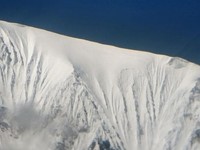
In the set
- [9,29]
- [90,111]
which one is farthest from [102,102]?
[9,29]

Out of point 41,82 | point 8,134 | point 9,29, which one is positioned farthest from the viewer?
point 9,29

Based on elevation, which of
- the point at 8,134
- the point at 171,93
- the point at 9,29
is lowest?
the point at 8,134

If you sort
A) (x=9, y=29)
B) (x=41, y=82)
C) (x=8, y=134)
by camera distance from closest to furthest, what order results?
1. (x=8, y=134)
2. (x=41, y=82)
3. (x=9, y=29)

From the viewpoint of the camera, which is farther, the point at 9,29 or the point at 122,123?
the point at 9,29

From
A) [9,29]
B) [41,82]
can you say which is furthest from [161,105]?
[9,29]

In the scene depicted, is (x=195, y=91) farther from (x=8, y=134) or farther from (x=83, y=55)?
(x=8, y=134)

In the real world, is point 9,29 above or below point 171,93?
above
